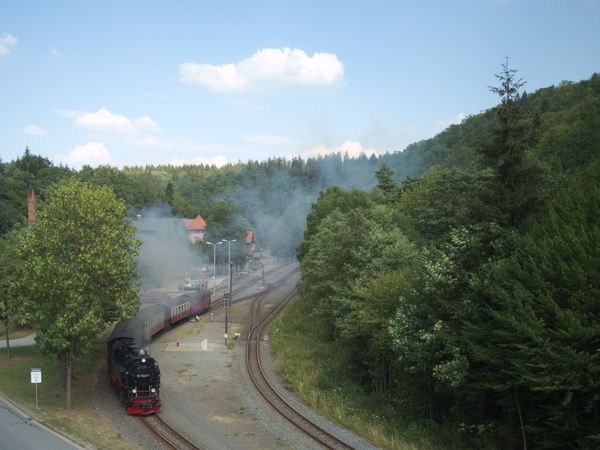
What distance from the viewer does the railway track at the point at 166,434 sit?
21844 millimetres

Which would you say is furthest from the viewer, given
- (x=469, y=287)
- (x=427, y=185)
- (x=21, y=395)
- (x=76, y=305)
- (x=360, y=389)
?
(x=427, y=185)

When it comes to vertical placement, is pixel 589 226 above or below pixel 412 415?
above

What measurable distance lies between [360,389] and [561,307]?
15738mm

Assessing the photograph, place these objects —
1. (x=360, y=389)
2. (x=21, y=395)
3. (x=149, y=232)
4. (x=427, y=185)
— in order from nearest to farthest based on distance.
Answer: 1. (x=21, y=395)
2. (x=360, y=389)
3. (x=427, y=185)
4. (x=149, y=232)

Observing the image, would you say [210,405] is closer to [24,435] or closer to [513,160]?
[24,435]

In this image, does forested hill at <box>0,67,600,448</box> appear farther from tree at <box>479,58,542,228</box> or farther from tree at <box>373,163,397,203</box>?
tree at <box>373,163,397,203</box>

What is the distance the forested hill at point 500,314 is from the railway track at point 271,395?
3794mm

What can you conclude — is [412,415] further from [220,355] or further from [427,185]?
[427,185]

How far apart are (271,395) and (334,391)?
11.9 feet

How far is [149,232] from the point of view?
275ft

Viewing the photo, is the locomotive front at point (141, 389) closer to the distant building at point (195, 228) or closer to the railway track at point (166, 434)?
the railway track at point (166, 434)

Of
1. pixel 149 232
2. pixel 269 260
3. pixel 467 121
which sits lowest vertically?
pixel 269 260

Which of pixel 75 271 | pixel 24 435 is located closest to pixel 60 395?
pixel 24 435

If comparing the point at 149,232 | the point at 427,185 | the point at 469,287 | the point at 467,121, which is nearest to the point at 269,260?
the point at 149,232
